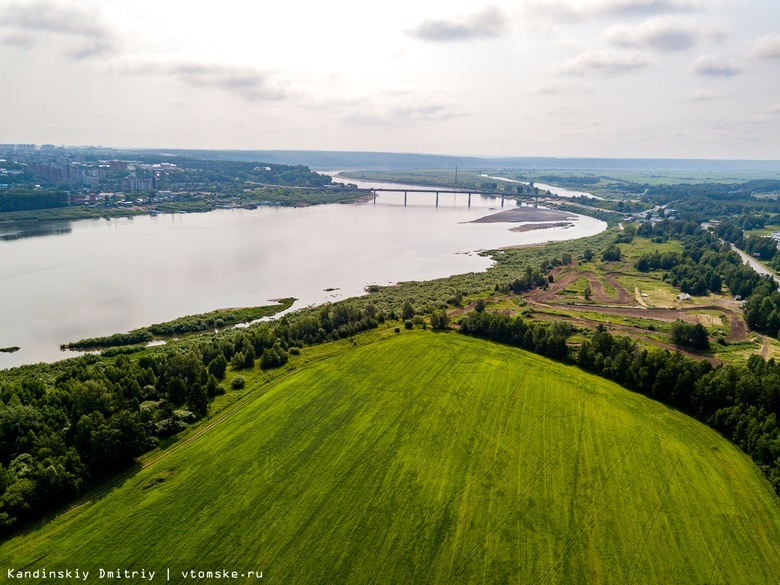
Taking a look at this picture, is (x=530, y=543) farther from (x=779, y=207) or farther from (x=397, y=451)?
(x=779, y=207)

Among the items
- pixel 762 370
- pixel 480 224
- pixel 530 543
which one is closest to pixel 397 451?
pixel 530 543

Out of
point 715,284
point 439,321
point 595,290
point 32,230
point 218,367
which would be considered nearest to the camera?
point 218,367

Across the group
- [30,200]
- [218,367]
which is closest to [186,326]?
[218,367]

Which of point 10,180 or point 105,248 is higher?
point 10,180

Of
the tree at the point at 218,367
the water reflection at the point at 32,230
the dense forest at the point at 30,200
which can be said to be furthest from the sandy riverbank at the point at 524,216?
the dense forest at the point at 30,200

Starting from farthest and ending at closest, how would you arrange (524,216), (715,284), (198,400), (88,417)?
(524,216), (715,284), (198,400), (88,417)

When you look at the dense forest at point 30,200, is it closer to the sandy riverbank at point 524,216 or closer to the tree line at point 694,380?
the sandy riverbank at point 524,216

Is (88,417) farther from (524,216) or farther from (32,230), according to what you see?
(524,216)
